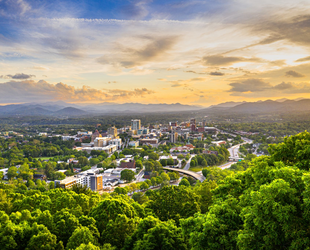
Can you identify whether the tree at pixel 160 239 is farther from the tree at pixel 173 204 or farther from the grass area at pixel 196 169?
the grass area at pixel 196 169

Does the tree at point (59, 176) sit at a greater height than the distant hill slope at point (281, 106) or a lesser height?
lesser

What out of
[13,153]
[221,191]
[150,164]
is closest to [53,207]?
[221,191]

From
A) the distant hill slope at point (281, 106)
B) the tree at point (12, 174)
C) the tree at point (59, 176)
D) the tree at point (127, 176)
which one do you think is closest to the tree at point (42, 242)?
the tree at point (127, 176)

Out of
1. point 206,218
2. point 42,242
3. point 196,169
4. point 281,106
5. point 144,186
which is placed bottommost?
point 196,169

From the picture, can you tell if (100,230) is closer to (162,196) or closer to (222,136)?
(162,196)

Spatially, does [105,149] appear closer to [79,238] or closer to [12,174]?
[12,174]

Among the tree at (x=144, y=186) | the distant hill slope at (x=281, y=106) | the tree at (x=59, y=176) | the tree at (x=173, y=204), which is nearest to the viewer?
the tree at (x=173, y=204)

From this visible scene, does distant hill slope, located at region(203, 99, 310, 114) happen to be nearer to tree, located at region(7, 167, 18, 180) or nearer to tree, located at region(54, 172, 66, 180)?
tree, located at region(54, 172, 66, 180)

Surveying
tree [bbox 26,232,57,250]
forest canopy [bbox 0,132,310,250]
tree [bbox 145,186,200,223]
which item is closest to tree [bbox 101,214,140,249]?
forest canopy [bbox 0,132,310,250]

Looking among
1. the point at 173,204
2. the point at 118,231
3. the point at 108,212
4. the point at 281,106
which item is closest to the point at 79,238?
the point at 118,231

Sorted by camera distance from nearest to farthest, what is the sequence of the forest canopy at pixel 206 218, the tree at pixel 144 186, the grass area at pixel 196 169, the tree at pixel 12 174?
the forest canopy at pixel 206 218 → the tree at pixel 144 186 → the tree at pixel 12 174 → the grass area at pixel 196 169

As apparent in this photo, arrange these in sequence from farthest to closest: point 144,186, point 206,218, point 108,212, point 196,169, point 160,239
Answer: point 196,169 < point 144,186 < point 108,212 < point 160,239 < point 206,218
